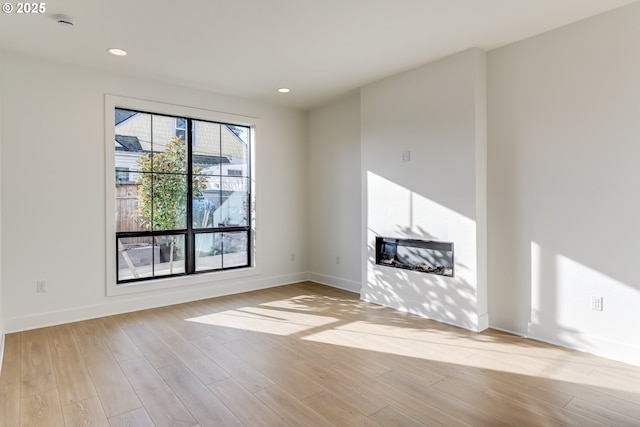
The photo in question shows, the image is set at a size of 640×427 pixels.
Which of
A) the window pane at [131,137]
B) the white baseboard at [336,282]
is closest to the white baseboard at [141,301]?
the white baseboard at [336,282]

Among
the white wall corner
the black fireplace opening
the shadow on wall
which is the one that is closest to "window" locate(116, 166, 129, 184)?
the black fireplace opening

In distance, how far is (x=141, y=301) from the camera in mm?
4203

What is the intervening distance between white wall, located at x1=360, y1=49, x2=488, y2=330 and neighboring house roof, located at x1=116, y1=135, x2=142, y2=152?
269cm

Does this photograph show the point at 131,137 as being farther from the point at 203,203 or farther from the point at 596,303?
the point at 596,303

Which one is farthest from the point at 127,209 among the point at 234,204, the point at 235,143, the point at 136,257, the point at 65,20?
the point at 65,20

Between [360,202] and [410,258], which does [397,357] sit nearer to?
[410,258]

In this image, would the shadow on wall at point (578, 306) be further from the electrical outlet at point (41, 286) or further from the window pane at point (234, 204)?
the electrical outlet at point (41, 286)

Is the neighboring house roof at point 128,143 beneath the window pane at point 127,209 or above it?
above

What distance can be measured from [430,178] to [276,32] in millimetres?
2028

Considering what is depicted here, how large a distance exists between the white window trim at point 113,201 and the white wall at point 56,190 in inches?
2.3

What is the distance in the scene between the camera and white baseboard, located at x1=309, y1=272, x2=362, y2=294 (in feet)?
16.3

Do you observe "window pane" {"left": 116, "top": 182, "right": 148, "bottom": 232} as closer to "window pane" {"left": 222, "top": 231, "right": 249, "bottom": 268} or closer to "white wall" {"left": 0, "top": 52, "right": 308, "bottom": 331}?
"white wall" {"left": 0, "top": 52, "right": 308, "bottom": 331}

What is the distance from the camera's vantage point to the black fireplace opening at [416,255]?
12.1 feet

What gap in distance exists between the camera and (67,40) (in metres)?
3.19
